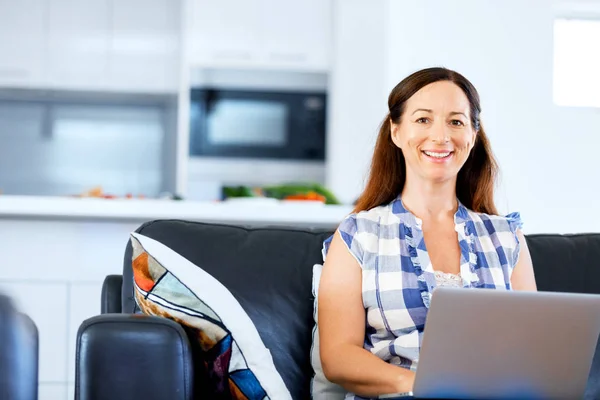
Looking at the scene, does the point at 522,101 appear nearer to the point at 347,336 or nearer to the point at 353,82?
the point at 353,82

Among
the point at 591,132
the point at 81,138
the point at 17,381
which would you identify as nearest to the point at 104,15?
the point at 81,138

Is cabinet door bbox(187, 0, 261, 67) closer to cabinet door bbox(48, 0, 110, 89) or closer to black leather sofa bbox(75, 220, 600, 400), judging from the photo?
cabinet door bbox(48, 0, 110, 89)

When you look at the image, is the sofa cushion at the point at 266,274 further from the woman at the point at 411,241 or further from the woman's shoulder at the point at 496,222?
the woman's shoulder at the point at 496,222

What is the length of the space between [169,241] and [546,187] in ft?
11.8

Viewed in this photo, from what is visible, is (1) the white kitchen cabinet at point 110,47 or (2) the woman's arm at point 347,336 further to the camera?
(1) the white kitchen cabinet at point 110,47

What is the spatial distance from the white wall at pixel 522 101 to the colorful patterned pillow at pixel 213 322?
3522 mm

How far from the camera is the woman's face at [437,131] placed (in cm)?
188

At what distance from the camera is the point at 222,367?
1755mm

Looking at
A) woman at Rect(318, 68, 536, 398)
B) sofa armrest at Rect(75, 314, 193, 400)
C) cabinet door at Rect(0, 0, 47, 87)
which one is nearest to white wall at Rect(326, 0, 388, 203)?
cabinet door at Rect(0, 0, 47, 87)

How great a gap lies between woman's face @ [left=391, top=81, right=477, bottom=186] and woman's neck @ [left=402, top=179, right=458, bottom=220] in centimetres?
5

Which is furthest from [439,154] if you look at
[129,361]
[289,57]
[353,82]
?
[289,57]

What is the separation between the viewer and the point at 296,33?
18.0 feet

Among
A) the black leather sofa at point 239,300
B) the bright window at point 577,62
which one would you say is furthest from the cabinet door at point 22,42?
the black leather sofa at point 239,300

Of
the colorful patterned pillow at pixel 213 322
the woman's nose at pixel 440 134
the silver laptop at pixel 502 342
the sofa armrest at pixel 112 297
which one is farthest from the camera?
the sofa armrest at pixel 112 297
